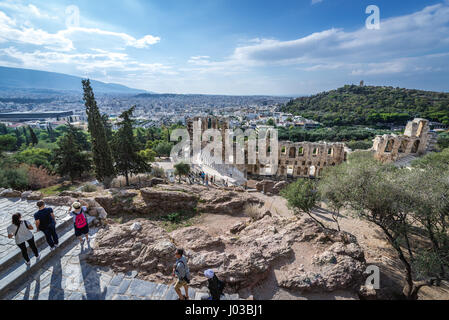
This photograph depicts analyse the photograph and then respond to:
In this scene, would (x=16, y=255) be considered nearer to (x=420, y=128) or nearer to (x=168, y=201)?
(x=168, y=201)

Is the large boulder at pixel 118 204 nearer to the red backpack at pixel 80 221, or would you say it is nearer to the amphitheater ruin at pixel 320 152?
the red backpack at pixel 80 221

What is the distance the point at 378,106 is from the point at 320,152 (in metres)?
85.0

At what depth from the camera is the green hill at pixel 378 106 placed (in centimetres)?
7644

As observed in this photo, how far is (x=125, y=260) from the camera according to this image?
279 inches

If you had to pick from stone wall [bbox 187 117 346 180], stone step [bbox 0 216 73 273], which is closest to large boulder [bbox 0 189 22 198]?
stone step [bbox 0 216 73 273]

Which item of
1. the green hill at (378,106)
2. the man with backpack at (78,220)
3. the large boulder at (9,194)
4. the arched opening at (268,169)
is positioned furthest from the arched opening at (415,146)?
the green hill at (378,106)

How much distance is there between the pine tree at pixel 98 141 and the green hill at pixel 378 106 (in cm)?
8624

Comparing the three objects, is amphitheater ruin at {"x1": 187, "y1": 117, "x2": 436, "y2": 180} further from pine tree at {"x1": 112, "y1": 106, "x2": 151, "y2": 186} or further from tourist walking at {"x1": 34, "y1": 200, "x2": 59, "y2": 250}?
tourist walking at {"x1": 34, "y1": 200, "x2": 59, "y2": 250}

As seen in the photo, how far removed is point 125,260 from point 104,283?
1006mm

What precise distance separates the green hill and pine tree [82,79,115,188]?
8624cm

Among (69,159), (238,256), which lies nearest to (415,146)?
(238,256)

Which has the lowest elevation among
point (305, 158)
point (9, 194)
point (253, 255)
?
point (305, 158)

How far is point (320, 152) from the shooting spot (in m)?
30.0
